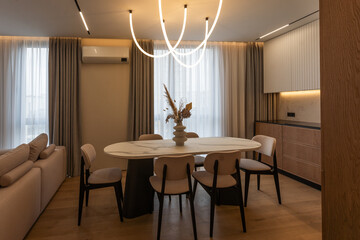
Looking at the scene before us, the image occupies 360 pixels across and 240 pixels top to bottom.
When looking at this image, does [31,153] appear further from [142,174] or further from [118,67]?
[118,67]

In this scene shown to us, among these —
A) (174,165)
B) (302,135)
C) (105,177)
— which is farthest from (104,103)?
(302,135)

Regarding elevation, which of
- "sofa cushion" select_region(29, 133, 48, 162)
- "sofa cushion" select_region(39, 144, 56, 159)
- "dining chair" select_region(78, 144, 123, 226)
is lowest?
"dining chair" select_region(78, 144, 123, 226)

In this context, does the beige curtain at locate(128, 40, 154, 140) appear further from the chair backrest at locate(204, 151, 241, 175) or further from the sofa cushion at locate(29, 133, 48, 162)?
the chair backrest at locate(204, 151, 241, 175)

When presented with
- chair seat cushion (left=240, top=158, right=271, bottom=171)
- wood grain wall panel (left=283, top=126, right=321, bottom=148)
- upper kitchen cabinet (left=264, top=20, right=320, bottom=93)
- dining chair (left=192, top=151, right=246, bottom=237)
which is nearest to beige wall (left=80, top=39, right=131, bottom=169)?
chair seat cushion (left=240, top=158, right=271, bottom=171)

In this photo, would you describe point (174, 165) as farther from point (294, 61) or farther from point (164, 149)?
point (294, 61)

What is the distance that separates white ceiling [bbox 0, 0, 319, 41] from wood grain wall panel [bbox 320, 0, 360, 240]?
222 centimetres

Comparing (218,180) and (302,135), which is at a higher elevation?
(302,135)

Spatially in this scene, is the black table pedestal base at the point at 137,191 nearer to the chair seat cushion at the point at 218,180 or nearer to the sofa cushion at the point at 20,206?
the chair seat cushion at the point at 218,180

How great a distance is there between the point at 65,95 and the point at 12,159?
2224 millimetres

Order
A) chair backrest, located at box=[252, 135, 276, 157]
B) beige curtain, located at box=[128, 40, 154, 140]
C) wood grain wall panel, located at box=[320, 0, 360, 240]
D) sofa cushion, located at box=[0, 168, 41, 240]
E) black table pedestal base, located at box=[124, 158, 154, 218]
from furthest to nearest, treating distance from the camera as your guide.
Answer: beige curtain, located at box=[128, 40, 154, 140], chair backrest, located at box=[252, 135, 276, 157], black table pedestal base, located at box=[124, 158, 154, 218], sofa cushion, located at box=[0, 168, 41, 240], wood grain wall panel, located at box=[320, 0, 360, 240]

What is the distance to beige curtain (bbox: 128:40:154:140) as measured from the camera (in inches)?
164

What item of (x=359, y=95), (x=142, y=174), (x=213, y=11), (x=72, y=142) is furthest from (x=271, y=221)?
(x=72, y=142)

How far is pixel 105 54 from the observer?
403cm

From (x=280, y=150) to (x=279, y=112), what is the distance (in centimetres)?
117
